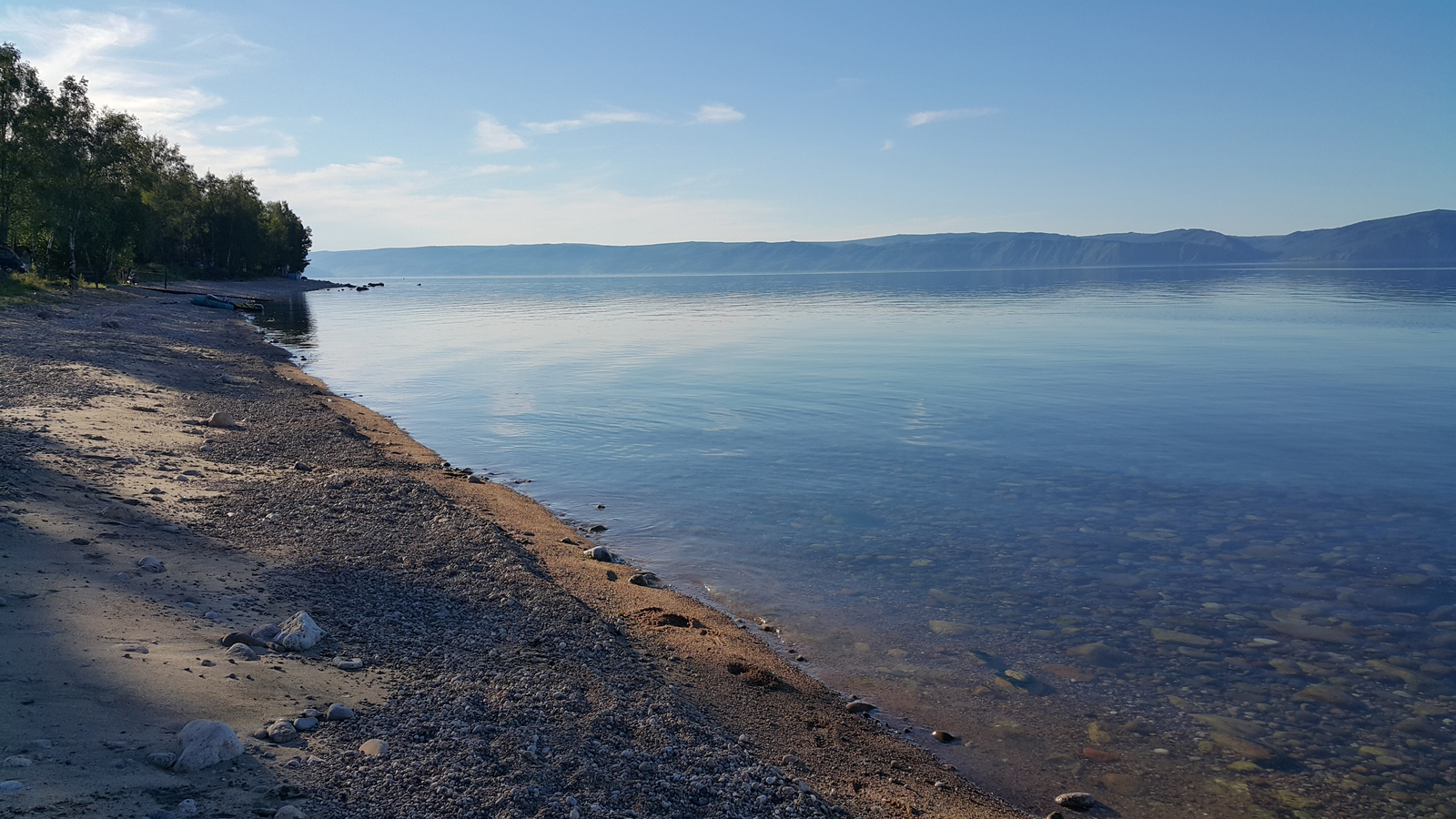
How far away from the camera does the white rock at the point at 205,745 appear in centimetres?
454

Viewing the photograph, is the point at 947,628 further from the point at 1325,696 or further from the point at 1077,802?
the point at 1325,696

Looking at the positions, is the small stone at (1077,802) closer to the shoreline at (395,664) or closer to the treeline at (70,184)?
the shoreline at (395,664)

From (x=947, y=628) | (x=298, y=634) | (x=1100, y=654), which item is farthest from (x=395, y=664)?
(x=1100, y=654)

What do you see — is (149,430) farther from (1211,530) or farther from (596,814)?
(1211,530)

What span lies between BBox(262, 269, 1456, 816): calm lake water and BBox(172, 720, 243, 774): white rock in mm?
5869

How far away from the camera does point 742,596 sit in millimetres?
11055

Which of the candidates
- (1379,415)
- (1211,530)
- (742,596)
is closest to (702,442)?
(742,596)

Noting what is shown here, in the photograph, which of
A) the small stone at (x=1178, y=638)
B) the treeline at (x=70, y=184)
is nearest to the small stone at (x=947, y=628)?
the small stone at (x=1178, y=638)

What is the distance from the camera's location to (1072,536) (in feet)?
44.2

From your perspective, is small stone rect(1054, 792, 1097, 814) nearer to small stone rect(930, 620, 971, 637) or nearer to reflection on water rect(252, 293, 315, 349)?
small stone rect(930, 620, 971, 637)

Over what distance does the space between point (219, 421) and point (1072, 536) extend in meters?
16.7

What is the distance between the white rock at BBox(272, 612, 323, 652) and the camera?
6.49 m

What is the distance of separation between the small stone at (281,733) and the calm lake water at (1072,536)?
5486 mm

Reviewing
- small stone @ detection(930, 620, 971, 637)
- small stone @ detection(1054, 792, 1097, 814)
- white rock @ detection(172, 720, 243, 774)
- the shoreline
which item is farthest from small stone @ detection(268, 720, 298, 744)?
small stone @ detection(930, 620, 971, 637)
